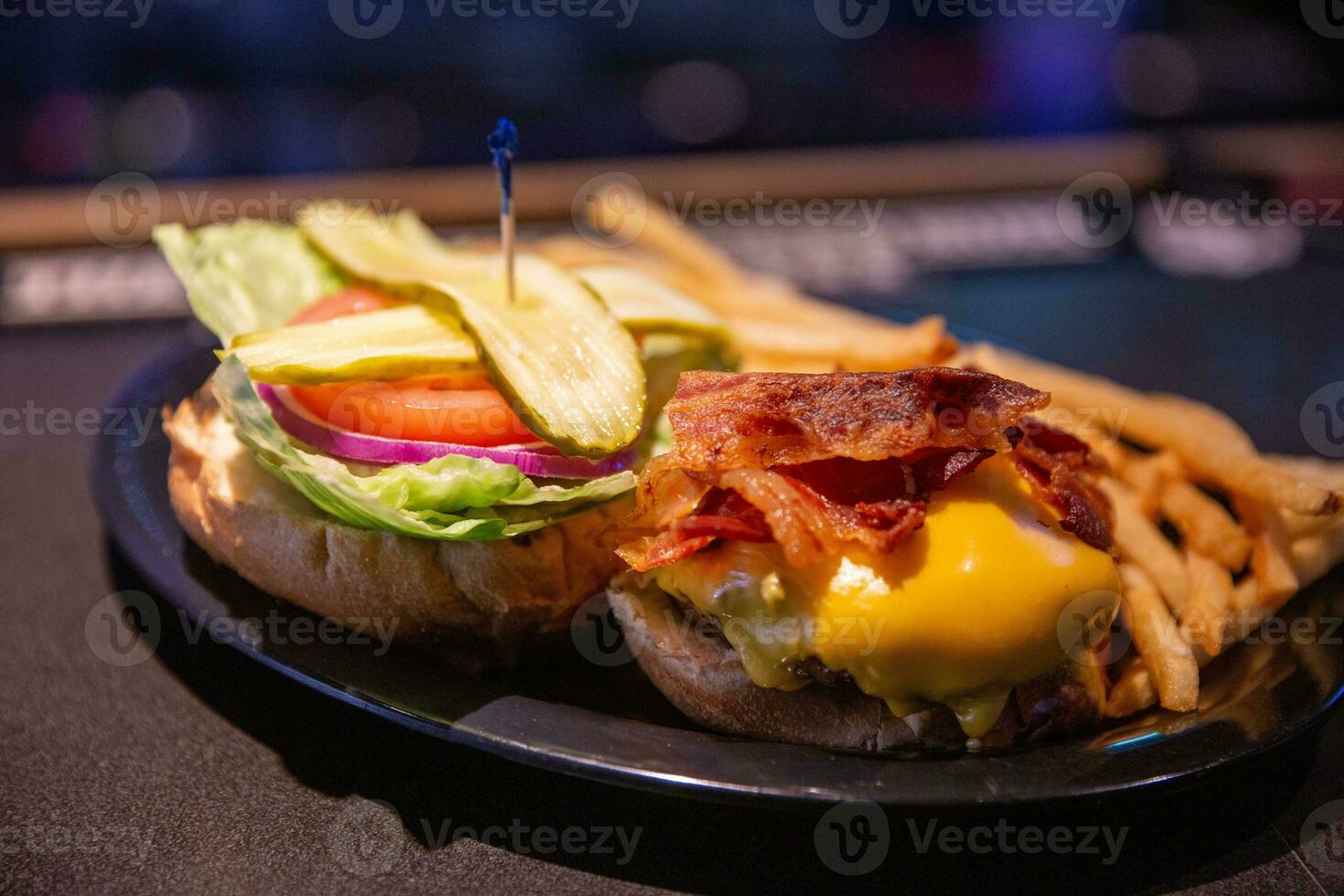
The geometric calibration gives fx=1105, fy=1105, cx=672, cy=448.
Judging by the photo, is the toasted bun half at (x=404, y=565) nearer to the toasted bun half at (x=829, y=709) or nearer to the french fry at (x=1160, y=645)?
the toasted bun half at (x=829, y=709)

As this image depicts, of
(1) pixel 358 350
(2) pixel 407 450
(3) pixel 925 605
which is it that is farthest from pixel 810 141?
(3) pixel 925 605

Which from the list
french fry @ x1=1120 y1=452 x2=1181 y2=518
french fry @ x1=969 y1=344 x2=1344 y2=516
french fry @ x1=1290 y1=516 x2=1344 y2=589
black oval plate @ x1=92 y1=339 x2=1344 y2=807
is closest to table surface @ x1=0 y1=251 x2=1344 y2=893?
black oval plate @ x1=92 y1=339 x2=1344 y2=807

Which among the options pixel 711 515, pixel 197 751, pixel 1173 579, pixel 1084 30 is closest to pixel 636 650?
pixel 711 515

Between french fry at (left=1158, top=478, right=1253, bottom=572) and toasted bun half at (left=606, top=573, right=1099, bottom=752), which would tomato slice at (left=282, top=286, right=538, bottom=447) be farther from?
french fry at (left=1158, top=478, right=1253, bottom=572)

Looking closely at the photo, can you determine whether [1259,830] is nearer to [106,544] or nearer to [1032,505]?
[1032,505]

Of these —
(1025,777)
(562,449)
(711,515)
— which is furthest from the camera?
(562,449)

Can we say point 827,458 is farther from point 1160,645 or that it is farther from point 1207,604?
point 1207,604
